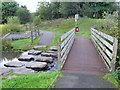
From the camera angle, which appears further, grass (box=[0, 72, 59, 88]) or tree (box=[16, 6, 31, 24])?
tree (box=[16, 6, 31, 24])

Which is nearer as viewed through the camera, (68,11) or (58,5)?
(68,11)

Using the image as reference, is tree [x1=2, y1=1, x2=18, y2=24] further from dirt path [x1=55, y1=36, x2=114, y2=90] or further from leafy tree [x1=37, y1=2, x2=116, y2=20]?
dirt path [x1=55, y1=36, x2=114, y2=90]

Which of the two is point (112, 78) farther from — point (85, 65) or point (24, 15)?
point (24, 15)

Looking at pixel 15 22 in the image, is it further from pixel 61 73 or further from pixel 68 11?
pixel 61 73

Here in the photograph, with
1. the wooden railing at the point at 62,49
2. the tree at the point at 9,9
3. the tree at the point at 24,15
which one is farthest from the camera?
the tree at the point at 9,9

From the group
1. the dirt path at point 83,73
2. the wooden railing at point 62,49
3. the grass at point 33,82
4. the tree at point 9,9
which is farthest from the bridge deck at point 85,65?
the tree at point 9,9

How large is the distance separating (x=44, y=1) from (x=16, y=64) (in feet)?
97.0

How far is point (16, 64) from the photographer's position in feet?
26.7

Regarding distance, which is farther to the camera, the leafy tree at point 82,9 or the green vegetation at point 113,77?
the leafy tree at point 82,9

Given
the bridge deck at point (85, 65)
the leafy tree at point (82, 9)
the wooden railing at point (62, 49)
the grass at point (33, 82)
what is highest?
the leafy tree at point (82, 9)

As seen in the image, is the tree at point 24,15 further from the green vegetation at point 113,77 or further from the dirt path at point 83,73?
the green vegetation at point 113,77

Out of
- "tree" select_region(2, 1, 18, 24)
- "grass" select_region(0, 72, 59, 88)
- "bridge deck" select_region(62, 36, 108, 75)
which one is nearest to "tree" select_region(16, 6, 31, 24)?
"tree" select_region(2, 1, 18, 24)

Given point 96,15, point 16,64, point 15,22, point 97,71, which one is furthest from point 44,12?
point 97,71

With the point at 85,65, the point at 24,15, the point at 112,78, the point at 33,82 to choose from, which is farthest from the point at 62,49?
the point at 24,15
